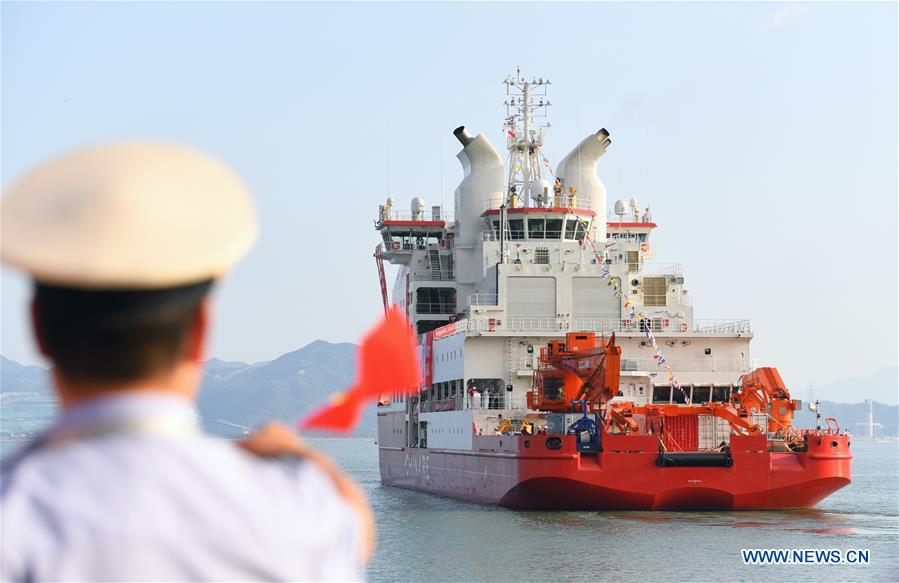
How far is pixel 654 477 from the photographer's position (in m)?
31.1

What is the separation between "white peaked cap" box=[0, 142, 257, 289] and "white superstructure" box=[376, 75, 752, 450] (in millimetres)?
34075

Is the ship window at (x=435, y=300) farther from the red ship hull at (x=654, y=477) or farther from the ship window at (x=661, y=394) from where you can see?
the red ship hull at (x=654, y=477)

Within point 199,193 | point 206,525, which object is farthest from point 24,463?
point 199,193

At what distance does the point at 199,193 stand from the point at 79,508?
44cm

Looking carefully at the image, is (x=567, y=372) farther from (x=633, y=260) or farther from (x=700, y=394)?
(x=633, y=260)

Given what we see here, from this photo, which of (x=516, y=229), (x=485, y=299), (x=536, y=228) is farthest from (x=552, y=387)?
(x=516, y=229)

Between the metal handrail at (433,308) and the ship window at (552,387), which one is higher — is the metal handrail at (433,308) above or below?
above

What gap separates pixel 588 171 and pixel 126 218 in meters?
45.2

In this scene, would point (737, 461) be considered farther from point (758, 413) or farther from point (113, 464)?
point (113, 464)

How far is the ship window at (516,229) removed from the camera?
42.0 meters

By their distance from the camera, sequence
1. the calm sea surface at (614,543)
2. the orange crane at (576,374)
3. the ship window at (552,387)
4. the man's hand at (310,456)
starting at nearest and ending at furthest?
1. the man's hand at (310,456)
2. the calm sea surface at (614,543)
3. the orange crane at (576,374)
4. the ship window at (552,387)

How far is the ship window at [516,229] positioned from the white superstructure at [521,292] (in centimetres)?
4

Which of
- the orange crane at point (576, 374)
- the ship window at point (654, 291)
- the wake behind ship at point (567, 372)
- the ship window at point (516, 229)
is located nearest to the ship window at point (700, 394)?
the wake behind ship at point (567, 372)

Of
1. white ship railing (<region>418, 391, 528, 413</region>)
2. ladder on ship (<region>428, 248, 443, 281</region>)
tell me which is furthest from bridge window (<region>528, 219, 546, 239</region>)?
white ship railing (<region>418, 391, 528, 413</region>)
